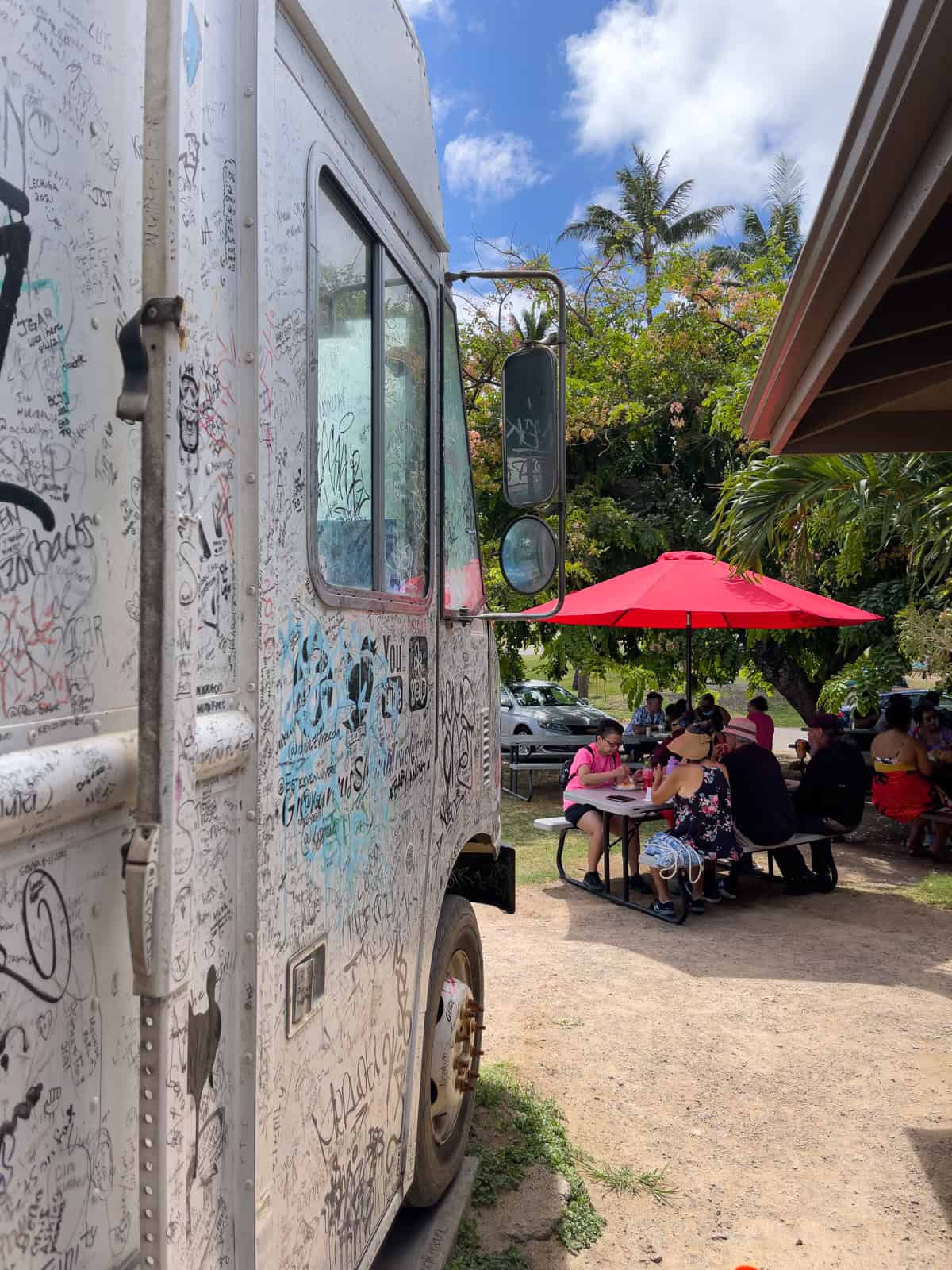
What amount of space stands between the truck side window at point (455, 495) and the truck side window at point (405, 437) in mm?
186

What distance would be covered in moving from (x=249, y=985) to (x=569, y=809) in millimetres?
6369

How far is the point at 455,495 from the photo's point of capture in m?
2.98

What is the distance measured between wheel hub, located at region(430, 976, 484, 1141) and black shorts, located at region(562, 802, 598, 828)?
14.3ft

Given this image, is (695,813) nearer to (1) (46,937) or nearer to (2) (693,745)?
(2) (693,745)

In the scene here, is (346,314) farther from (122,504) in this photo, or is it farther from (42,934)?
(42,934)

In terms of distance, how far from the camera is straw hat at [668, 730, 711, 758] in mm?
6660

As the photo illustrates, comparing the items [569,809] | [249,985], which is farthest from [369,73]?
[569,809]

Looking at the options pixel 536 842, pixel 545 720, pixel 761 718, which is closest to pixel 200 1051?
pixel 536 842

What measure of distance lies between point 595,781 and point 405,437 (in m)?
5.43

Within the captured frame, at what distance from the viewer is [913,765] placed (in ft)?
29.0

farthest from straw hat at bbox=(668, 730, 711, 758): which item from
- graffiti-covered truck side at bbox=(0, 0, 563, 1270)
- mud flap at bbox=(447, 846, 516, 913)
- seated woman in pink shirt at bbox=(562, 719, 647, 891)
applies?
graffiti-covered truck side at bbox=(0, 0, 563, 1270)

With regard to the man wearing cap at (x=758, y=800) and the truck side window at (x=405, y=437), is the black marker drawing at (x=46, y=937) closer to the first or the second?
the truck side window at (x=405, y=437)

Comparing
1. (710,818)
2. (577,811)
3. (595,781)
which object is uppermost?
(595,781)

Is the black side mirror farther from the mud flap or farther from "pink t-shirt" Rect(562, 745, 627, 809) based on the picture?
"pink t-shirt" Rect(562, 745, 627, 809)
